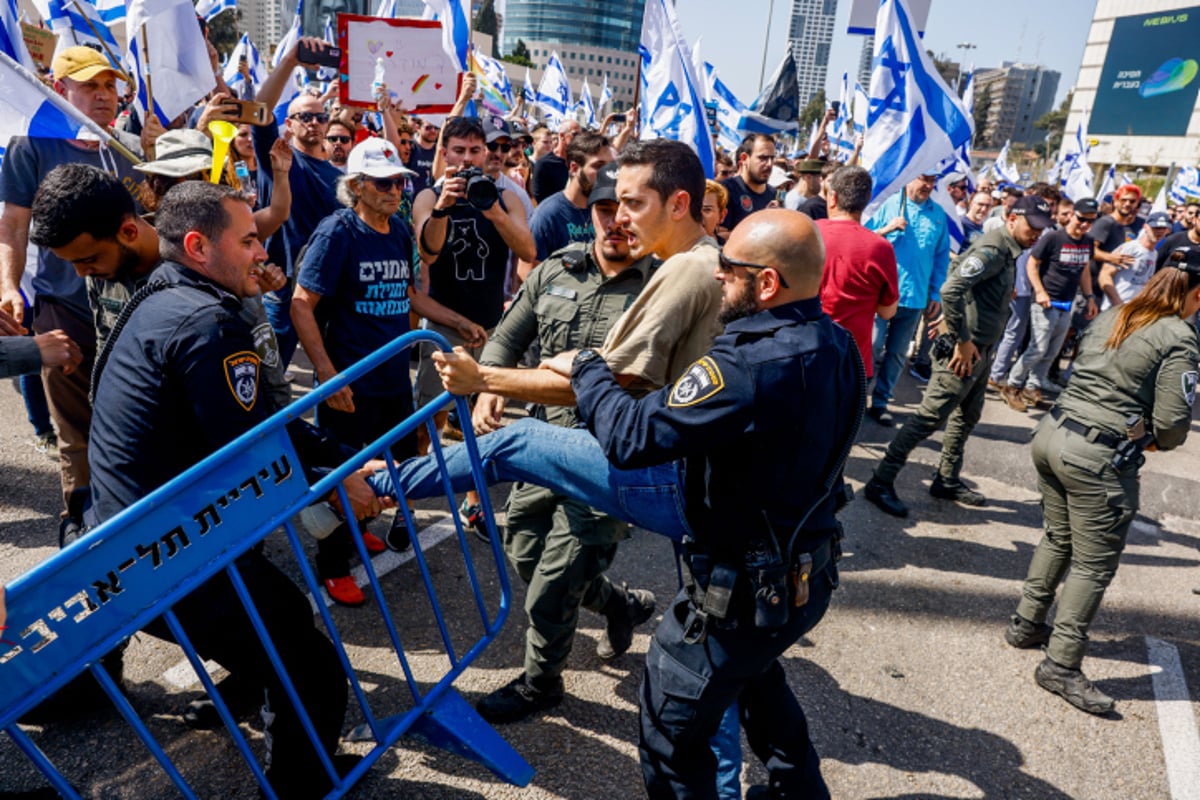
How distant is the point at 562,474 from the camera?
2.24 metres

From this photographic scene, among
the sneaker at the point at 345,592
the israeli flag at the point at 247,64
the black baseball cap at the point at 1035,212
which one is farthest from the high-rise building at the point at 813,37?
the sneaker at the point at 345,592

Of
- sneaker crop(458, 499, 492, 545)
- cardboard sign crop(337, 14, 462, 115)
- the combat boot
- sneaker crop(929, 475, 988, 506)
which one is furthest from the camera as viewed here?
cardboard sign crop(337, 14, 462, 115)

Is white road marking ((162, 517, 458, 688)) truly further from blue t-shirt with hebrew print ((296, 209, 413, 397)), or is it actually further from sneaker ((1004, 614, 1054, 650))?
sneaker ((1004, 614, 1054, 650))

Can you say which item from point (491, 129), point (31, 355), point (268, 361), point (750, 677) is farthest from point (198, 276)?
point (491, 129)

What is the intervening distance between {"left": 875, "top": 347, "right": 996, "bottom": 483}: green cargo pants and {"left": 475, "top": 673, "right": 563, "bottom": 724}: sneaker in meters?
3.09

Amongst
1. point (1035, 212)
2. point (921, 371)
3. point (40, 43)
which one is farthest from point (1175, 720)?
point (40, 43)

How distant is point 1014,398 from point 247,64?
968 centimetres

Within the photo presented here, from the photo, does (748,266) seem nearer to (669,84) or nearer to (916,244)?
(916,244)

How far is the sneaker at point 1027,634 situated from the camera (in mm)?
3693

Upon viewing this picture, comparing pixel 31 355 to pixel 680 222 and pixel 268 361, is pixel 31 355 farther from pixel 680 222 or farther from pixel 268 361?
pixel 680 222

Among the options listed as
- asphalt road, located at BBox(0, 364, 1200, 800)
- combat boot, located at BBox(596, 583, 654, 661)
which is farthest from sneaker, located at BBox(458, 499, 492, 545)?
combat boot, located at BBox(596, 583, 654, 661)

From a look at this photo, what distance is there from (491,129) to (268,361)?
3135 millimetres

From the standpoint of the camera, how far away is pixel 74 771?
249 cm

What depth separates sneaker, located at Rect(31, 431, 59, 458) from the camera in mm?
4781
